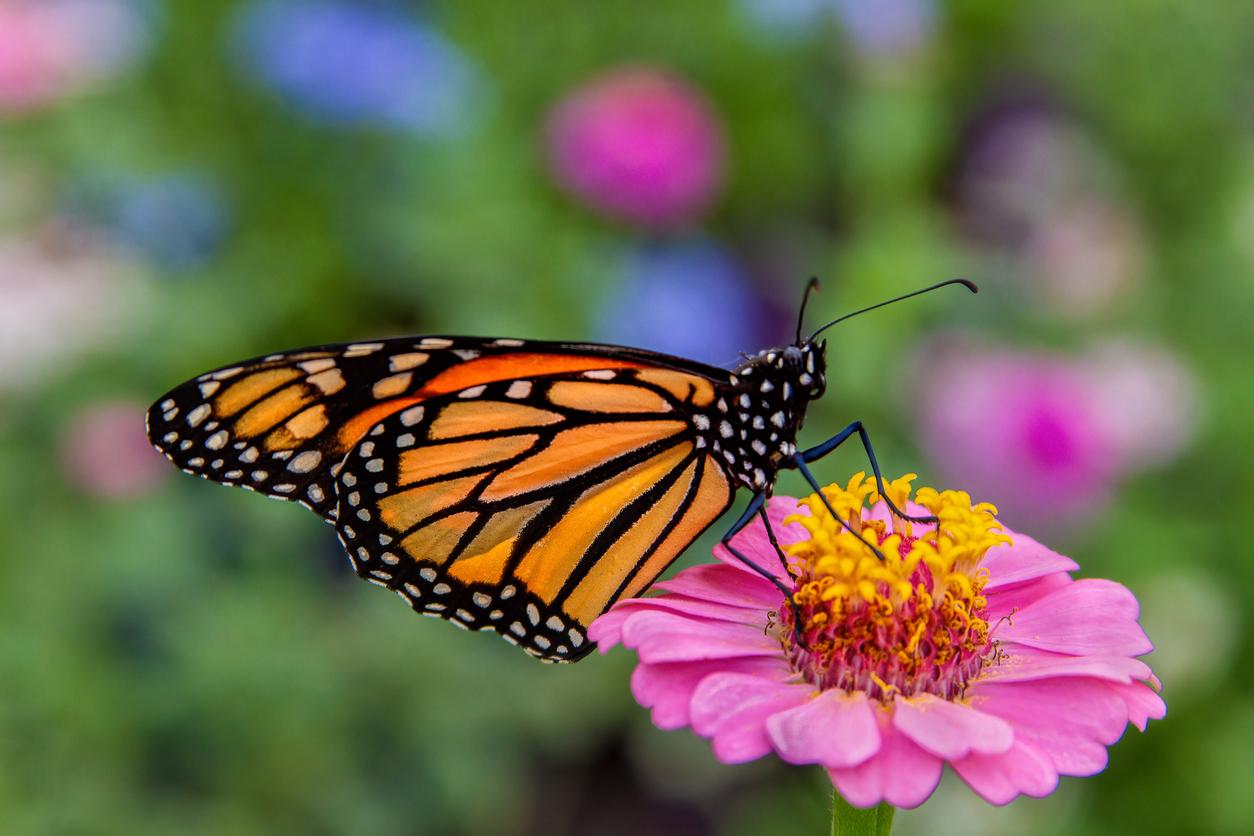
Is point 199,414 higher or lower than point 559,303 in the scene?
lower

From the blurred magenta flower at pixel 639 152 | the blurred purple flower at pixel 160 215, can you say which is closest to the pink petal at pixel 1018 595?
the blurred magenta flower at pixel 639 152

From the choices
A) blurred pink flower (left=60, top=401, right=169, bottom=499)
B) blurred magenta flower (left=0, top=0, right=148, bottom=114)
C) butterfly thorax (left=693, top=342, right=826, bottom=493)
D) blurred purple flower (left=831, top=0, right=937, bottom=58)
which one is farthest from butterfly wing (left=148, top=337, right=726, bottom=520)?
blurred magenta flower (left=0, top=0, right=148, bottom=114)

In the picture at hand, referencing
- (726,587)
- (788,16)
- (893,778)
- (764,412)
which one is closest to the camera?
(893,778)

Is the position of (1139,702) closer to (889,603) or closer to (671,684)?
(889,603)

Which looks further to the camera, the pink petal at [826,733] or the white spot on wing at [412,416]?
the white spot on wing at [412,416]

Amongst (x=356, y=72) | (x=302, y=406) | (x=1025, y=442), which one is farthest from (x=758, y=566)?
(x=356, y=72)

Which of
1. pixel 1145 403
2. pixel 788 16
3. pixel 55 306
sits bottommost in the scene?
pixel 55 306

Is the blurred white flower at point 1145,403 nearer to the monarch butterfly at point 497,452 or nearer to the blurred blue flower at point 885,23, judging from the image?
the blurred blue flower at point 885,23
